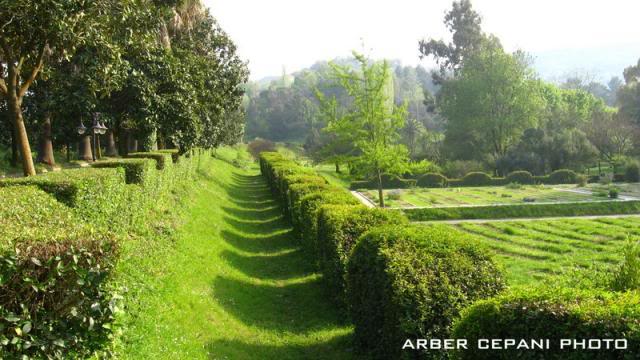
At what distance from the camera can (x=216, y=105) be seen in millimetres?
26766

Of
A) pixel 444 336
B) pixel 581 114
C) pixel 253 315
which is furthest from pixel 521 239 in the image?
pixel 581 114

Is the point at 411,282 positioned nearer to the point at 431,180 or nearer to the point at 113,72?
the point at 113,72

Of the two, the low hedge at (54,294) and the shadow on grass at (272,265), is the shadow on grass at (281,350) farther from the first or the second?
the shadow on grass at (272,265)

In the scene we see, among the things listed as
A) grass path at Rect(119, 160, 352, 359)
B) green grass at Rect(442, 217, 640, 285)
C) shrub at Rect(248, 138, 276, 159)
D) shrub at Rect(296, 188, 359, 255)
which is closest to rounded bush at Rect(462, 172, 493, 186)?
green grass at Rect(442, 217, 640, 285)

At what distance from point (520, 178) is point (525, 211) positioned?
838 inches

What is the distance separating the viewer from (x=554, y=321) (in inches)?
163

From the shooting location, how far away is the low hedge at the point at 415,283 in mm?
6219

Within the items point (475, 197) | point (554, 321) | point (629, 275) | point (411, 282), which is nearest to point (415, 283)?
point (411, 282)

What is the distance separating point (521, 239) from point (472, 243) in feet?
48.0

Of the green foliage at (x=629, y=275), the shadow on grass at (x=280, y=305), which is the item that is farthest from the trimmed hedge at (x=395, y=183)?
the green foliage at (x=629, y=275)

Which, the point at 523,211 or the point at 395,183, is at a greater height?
the point at 395,183

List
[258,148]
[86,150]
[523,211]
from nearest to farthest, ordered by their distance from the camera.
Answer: [86,150] → [523,211] → [258,148]

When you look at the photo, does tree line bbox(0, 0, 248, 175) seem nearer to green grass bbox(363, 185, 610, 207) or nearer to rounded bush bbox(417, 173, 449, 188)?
green grass bbox(363, 185, 610, 207)

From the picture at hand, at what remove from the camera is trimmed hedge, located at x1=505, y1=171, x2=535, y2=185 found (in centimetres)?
4775
